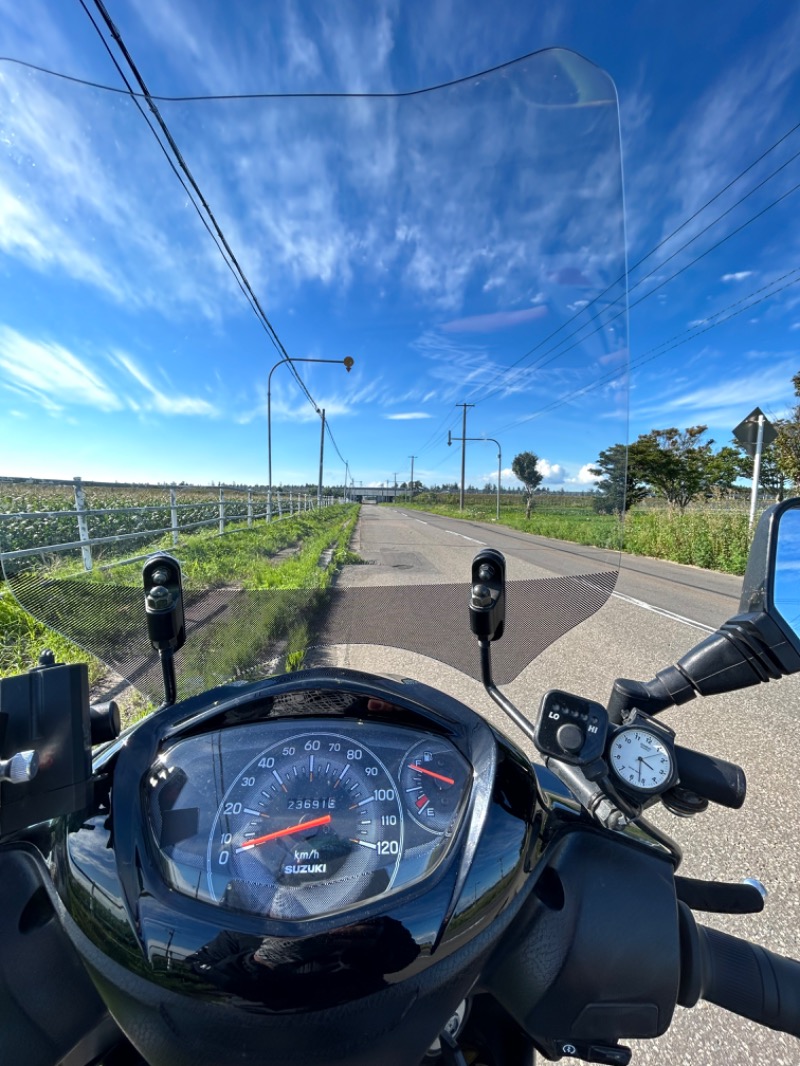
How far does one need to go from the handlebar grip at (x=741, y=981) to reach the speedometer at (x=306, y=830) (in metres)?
0.49

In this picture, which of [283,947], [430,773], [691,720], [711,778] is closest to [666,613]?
[691,720]

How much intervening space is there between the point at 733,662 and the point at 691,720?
3802 mm

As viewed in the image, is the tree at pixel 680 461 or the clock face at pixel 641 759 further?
the tree at pixel 680 461

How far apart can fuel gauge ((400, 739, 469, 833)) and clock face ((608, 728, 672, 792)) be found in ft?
0.91

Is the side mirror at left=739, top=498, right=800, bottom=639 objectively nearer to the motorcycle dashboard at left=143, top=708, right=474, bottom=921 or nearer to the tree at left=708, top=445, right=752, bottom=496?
the motorcycle dashboard at left=143, top=708, right=474, bottom=921

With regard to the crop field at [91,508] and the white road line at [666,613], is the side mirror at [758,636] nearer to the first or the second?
the crop field at [91,508]

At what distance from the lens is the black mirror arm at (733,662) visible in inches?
37.8

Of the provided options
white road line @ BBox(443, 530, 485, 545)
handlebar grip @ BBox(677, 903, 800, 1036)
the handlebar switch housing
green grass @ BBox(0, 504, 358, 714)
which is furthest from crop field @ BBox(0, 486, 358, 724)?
handlebar grip @ BBox(677, 903, 800, 1036)

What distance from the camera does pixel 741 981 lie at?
856mm

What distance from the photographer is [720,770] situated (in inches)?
37.9

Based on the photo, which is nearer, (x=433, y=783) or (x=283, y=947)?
(x=283, y=947)

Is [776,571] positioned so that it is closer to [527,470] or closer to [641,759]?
[641,759]

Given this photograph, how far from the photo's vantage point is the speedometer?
2.53ft

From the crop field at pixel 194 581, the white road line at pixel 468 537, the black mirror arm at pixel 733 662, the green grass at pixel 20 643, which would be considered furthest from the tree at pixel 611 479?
the green grass at pixel 20 643
